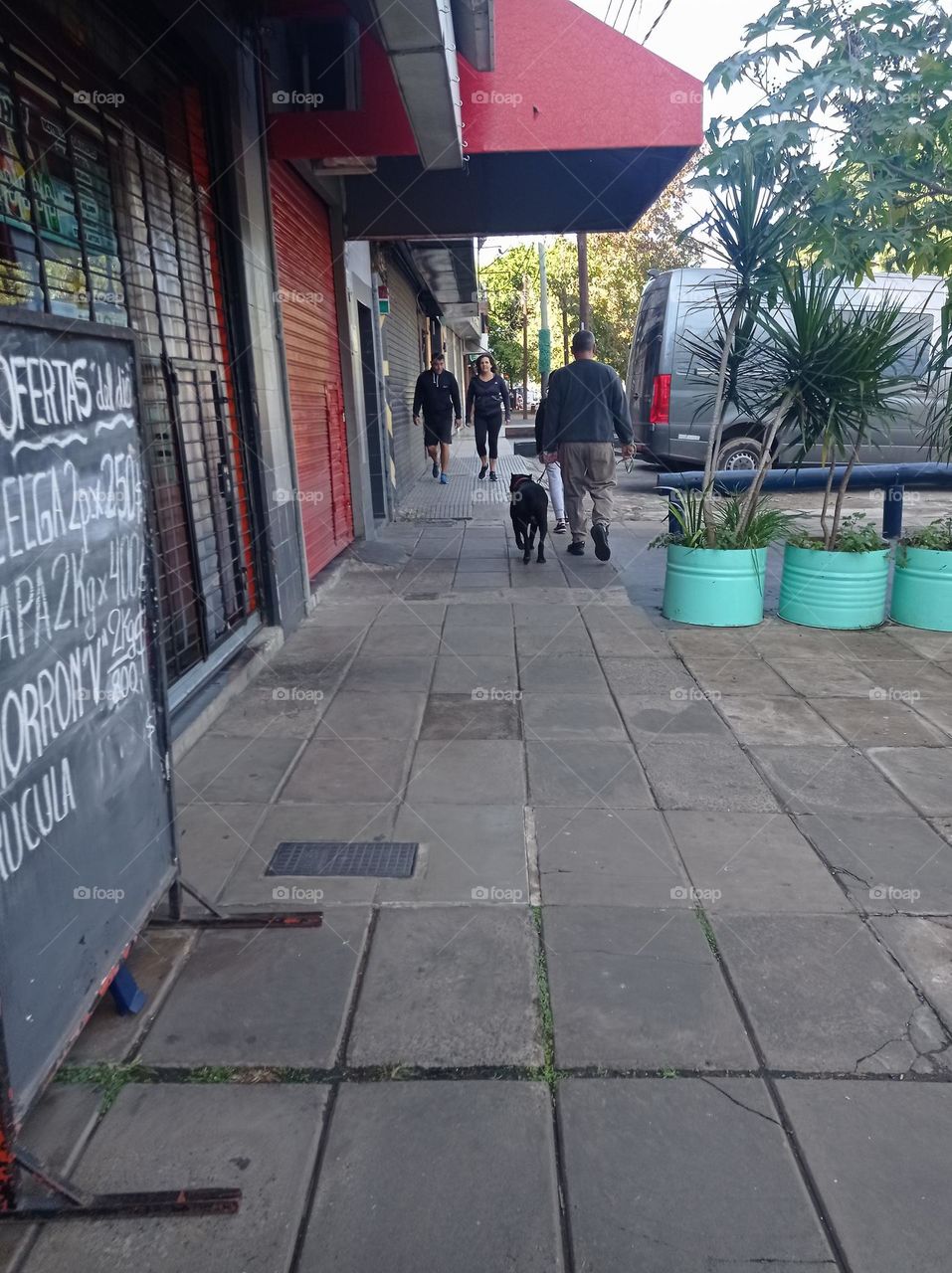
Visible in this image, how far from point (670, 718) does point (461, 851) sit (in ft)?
5.90

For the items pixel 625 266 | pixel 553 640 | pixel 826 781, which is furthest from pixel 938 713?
pixel 625 266

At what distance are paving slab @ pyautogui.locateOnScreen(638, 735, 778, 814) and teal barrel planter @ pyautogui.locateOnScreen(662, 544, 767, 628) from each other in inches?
88.1

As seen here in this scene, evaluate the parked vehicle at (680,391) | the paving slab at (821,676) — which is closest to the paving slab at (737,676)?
the paving slab at (821,676)

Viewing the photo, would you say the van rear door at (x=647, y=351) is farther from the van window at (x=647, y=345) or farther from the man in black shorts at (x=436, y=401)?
the man in black shorts at (x=436, y=401)

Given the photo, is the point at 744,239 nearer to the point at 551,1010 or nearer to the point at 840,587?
the point at 840,587

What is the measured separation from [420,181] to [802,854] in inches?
289

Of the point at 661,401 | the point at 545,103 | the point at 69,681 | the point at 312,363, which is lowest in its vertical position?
the point at 69,681

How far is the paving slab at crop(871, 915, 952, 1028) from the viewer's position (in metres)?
2.55

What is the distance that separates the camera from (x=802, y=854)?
3.32 metres

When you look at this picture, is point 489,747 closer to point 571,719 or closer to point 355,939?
point 571,719

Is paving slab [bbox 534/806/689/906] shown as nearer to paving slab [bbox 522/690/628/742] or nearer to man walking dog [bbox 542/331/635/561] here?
paving slab [bbox 522/690/628/742]

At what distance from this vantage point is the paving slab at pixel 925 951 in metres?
2.55

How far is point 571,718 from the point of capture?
475cm

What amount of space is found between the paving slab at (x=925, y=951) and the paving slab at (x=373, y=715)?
7.60 ft
